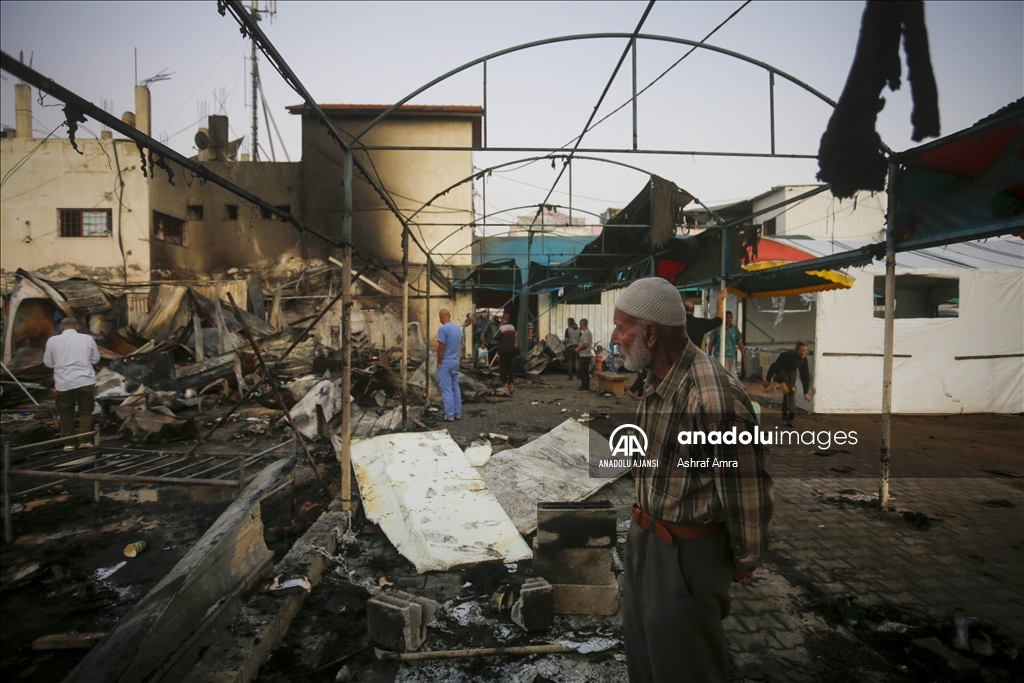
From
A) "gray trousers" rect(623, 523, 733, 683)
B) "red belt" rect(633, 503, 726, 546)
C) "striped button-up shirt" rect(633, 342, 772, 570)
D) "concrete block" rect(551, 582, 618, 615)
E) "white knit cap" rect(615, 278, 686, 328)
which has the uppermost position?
"white knit cap" rect(615, 278, 686, 328)

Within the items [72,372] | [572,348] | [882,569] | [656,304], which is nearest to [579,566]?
[656,304]

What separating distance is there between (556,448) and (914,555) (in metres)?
3.88

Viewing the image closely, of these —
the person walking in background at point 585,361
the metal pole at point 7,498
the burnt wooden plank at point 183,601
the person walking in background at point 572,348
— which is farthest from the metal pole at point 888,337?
the person walking in background at point 572,348

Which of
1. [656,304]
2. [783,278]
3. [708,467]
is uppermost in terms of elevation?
[783,278]

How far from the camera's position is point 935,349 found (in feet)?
35.5

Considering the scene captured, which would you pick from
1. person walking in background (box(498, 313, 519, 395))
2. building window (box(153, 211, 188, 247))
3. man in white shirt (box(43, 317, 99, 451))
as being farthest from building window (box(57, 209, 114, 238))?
person walking in background (box(498, 313, 519, 395))

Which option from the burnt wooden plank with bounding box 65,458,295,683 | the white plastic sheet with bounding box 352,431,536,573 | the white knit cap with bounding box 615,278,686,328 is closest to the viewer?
the white knit cap with bounding box 615,278,686,328

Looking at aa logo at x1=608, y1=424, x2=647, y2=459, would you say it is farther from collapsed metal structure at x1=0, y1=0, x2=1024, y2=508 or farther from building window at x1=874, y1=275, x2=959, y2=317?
building window at x1=874, y1=275, x2=959, y2=317

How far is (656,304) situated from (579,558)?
2.13 metres

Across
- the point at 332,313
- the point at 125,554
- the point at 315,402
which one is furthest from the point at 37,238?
the point at 125,554

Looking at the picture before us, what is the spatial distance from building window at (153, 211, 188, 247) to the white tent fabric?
69.0 ft

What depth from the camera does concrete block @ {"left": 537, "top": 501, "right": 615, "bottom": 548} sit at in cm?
348

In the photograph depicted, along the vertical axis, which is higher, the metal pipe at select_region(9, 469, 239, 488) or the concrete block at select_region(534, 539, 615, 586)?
the metal pipe at select_region(9, 469, 239, 488)

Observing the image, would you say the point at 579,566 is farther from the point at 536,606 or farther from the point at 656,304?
the point at 656,304
